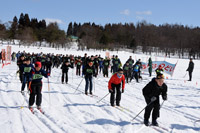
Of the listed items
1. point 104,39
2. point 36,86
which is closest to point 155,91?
point 36,86

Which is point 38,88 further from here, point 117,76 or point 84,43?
point 84,43

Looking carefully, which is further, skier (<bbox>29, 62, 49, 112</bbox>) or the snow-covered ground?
skier (<bbox>29, 62, 49, 112</bbox>)

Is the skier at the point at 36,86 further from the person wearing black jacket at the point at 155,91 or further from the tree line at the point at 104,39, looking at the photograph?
the tree line at the point at 104,39

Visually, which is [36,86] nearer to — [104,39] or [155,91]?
[155,91]

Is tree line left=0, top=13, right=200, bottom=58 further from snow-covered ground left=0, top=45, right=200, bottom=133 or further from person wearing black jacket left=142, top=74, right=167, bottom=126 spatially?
person wearing black jacket left=142, top=74, right=167, bottom=126

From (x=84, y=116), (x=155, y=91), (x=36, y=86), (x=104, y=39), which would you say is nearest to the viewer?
(x=155, y=91)

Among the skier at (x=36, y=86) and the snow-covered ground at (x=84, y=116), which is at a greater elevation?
the skier at (x=36, y=86)

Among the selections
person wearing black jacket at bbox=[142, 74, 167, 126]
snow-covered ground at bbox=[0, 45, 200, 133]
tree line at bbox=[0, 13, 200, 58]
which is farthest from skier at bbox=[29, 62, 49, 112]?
tree line at bbox=[0, 13, 200, 58]

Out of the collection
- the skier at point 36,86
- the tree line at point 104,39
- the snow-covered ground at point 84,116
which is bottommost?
the snow-covered ground at point 84,116

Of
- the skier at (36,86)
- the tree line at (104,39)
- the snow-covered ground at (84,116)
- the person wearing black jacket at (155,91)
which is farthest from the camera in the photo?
the tree line at (104,39)

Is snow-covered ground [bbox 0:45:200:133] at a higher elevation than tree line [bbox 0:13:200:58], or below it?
below

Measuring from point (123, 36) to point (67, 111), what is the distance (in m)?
76.4

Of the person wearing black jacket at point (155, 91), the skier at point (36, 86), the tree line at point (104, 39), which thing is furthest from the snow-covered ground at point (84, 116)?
the tree line at point (104, 39)

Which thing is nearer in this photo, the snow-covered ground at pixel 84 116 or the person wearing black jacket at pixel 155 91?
the snow-covered ground at pixel 84 116
